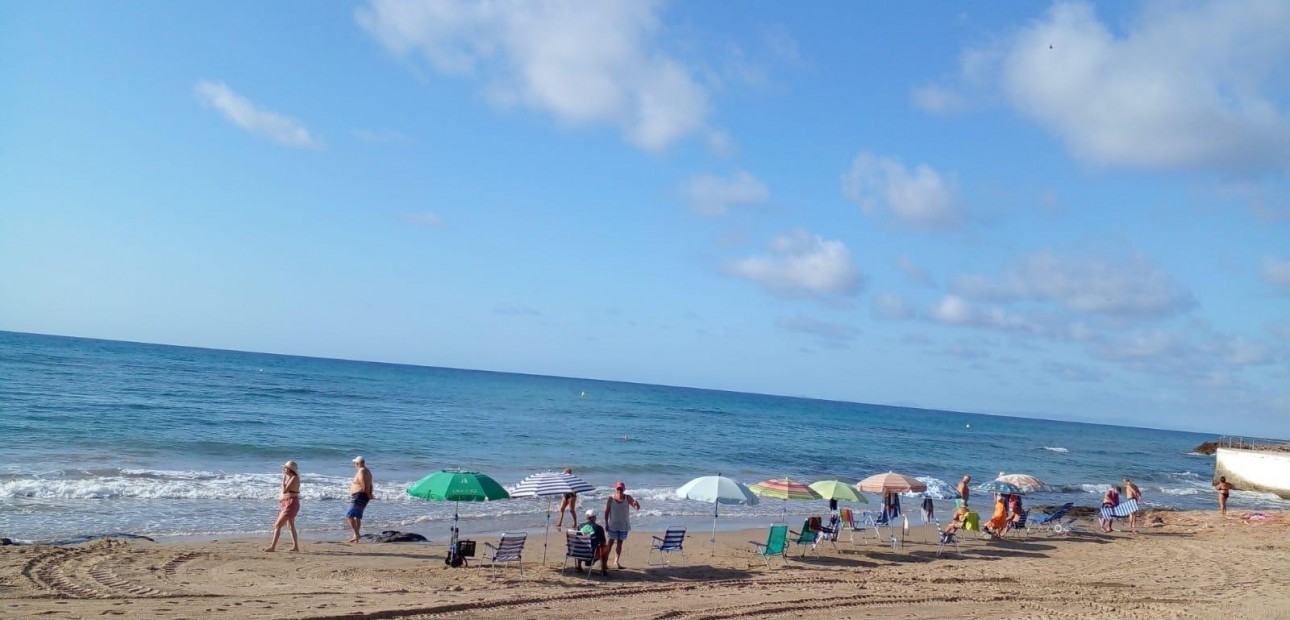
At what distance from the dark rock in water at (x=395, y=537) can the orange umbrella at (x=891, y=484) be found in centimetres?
801

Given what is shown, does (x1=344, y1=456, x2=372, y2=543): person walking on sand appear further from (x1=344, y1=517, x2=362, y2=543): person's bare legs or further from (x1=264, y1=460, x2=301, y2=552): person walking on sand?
(x1=264, y1=460, x2=301, y2=552): person walking on sand

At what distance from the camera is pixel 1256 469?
1342 inches

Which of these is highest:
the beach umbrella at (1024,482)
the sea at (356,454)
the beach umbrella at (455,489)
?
the beach umbrella at (1024,482)

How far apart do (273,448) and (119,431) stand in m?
5.34

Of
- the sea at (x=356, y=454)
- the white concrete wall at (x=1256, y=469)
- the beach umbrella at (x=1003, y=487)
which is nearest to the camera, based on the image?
the sea at (x=356, y=454)

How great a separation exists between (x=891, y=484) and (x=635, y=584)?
6.35 meters

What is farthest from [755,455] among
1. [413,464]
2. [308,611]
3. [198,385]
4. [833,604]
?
[198,385]

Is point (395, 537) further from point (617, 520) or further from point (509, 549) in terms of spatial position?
point (617, 520)

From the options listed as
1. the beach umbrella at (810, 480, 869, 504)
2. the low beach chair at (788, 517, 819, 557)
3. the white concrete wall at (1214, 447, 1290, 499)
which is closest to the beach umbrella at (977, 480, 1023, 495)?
the beach umbrella at (810, 480, 869, 504)

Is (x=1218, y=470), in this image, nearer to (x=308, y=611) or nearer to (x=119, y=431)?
(x=308, y=611)

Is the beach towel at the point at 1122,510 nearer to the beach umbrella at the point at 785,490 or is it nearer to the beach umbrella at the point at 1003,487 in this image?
the beach umbrella at the point at 1003,487

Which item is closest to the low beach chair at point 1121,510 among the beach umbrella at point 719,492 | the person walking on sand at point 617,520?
the beach umbrella at point 719,492

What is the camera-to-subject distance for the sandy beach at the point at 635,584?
8.87 meters

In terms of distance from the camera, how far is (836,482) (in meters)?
14.8
